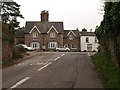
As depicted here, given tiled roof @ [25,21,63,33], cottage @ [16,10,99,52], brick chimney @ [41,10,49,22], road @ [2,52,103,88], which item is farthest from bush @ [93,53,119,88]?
brick chimney @ [41,10,49,22]

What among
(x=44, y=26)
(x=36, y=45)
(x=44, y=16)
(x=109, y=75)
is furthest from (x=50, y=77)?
(x=44, y=16)

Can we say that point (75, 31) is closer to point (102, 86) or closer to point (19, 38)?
point (19, 38)

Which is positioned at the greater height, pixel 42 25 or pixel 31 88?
pixel 42 25

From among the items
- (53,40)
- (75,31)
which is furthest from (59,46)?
(75,31)

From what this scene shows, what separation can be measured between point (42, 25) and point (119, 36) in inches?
3101

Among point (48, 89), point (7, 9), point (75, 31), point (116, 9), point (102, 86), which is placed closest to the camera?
point (48, 89)

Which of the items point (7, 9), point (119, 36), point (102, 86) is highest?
point (7, 9)

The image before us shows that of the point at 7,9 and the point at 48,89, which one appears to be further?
the point at 7,9

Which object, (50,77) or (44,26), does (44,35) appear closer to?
(44,26)

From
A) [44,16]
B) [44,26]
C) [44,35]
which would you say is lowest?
[44,35]

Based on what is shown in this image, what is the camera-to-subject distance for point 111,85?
14578 millimetres

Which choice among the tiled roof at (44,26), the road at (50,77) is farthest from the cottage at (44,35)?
the road at (50,77)

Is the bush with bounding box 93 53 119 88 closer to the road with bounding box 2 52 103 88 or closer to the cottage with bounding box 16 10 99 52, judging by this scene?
the road with bounding box 2 52 103 88

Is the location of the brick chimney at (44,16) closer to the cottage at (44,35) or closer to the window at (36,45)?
the cottage at (44,35)
